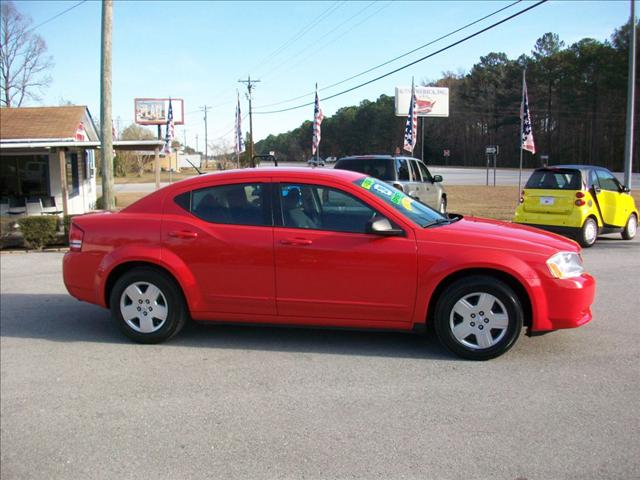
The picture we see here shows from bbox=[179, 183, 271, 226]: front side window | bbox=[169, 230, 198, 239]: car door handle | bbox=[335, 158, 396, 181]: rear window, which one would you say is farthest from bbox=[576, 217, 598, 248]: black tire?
bbox=[169, 230, 198, 239]: car door handle

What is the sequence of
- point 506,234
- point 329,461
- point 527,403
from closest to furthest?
point 329,461 → point 527,403 → point 506,234

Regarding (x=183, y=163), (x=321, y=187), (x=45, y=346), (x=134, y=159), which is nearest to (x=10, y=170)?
(x=45, y=346)

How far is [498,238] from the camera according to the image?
4.82 metres

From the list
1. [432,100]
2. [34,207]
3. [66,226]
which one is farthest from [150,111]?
[66,226]

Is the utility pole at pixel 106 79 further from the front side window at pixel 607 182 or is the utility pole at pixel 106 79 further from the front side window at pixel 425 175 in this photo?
the front side window at pixel 607 182

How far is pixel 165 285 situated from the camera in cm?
523

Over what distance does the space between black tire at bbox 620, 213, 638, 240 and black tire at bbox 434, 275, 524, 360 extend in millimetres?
9218

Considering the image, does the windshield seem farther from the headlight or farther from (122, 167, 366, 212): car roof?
the headlight

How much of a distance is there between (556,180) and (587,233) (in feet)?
4.01

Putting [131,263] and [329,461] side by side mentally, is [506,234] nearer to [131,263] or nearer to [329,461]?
[329,461]

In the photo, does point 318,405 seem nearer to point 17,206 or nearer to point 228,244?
point 228,244

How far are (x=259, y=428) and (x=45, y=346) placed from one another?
2.81 meters

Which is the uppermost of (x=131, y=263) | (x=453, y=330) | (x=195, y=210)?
(x=195, y=210)

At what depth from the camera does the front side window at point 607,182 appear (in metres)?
11.9
